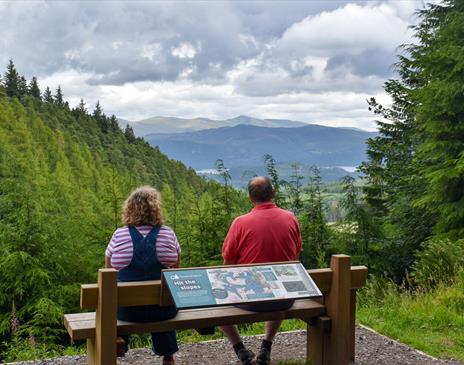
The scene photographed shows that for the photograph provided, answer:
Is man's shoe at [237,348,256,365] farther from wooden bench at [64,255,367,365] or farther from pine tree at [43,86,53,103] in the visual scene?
pine tree at [43,86,53,103]

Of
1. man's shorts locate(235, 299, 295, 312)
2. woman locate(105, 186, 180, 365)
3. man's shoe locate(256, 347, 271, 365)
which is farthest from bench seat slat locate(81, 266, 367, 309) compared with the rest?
man's shoe locate(256, 347, 271, 365)

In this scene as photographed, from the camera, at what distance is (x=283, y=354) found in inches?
237

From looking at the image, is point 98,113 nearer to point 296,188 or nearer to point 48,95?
point 48,95

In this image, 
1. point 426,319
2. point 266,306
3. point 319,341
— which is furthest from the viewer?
point 426,319

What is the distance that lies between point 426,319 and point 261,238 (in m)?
3.25

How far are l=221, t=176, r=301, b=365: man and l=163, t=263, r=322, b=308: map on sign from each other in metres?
0.40

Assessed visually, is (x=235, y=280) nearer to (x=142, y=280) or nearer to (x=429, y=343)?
(x=142, y=280)

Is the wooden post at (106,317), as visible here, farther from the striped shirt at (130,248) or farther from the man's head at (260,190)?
the man's head at (260,190)

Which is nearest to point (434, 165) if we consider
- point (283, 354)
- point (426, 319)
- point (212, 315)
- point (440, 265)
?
point (440, 265)

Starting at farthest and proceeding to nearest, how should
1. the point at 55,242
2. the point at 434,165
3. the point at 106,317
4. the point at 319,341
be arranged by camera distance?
the point at 55,242 < the point at 434,165 < the point at 319,341 < the point at 106,317

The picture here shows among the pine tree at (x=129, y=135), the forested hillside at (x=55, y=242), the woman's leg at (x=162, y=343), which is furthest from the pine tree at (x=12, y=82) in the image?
the woman's leg at (x=162, y=343)

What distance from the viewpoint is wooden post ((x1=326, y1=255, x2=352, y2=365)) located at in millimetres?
4926

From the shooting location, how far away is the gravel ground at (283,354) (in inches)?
228

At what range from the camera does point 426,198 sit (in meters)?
12.1
